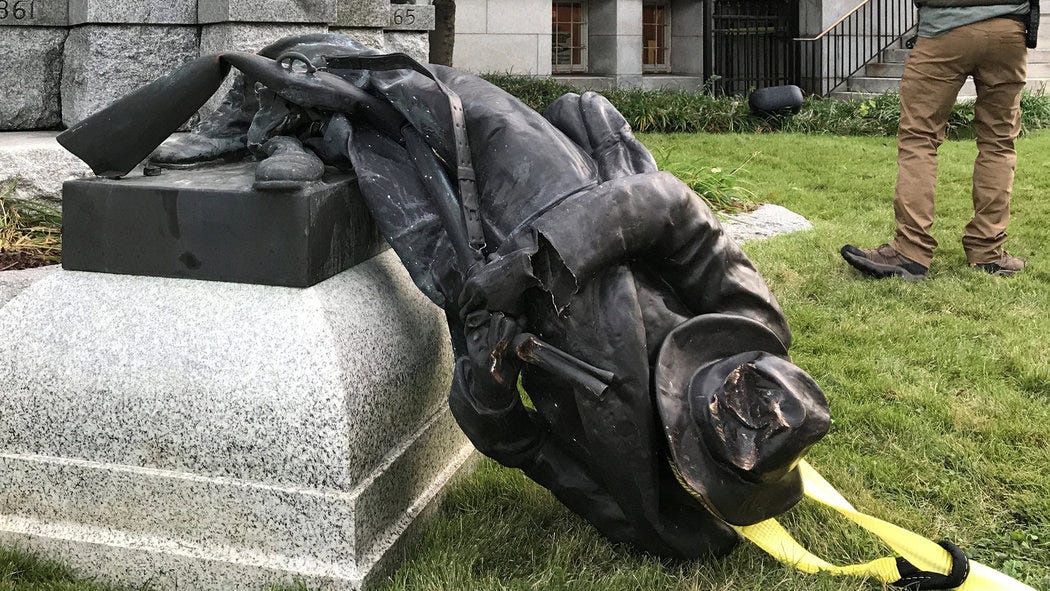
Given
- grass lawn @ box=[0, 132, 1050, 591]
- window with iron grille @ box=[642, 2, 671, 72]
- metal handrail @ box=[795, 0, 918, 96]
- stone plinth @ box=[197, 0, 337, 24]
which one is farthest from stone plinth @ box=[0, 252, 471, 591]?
window with iron grille @ box=[642, 2, 671, 72]

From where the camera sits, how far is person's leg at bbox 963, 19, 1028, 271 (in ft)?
18.5

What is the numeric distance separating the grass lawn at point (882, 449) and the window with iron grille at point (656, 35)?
9.93 m

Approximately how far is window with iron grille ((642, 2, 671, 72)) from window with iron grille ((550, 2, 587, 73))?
1158mm

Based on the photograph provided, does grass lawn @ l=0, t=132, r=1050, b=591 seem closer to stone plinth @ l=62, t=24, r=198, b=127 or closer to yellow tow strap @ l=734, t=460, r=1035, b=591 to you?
yellow tow strap @ l=734, t=460, r=1035, b=591

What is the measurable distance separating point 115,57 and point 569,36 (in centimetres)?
1104

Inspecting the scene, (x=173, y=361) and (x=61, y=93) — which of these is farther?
(x=61, y=93)

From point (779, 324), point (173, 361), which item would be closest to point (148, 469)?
point (173, 361)

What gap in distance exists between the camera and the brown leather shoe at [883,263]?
5.70 m

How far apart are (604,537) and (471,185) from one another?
1.00m

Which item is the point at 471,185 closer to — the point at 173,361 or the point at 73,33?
the point at 173,361

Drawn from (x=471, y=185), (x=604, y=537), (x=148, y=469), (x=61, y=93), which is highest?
(x=61, y=93)

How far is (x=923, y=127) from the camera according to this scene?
568 cm

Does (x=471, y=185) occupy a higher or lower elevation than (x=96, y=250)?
higher

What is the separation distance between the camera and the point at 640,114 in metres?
11.6
